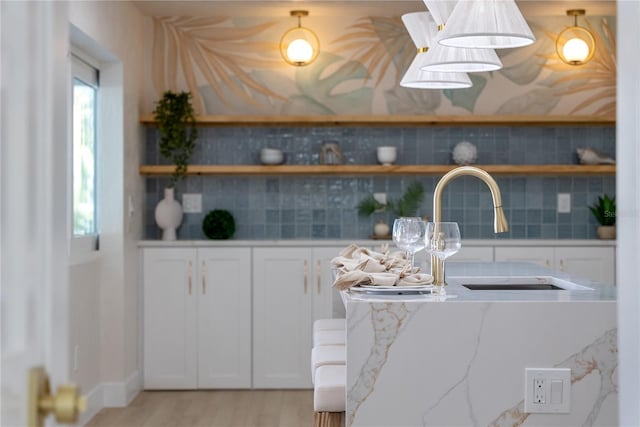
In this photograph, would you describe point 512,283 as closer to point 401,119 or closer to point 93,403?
point 401,119

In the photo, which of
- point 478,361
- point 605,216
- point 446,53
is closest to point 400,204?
point 605,216

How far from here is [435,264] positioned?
2744mm

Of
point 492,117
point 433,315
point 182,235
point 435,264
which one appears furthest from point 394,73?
point 433,315

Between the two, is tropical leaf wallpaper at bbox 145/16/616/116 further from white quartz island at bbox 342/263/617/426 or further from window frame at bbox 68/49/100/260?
white quartz island at bbox 342/263/617/426

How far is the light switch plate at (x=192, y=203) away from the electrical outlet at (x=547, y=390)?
11.3 feet

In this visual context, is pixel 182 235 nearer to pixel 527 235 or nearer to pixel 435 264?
pixel 527 235

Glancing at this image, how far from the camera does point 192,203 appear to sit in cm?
550

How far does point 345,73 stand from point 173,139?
119cm

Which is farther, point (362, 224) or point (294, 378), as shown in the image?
point (362, 224)

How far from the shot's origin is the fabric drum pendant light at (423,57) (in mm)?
3395

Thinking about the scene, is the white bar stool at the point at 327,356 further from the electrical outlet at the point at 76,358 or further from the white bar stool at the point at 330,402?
the electrical outlet at the point at 76,358

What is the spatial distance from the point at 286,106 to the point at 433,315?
3323 mm

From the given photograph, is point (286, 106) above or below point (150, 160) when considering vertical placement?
above

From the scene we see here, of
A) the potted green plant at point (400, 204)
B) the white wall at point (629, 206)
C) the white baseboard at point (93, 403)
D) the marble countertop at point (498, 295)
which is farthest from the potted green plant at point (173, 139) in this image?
the white wall at point (629, 206)
